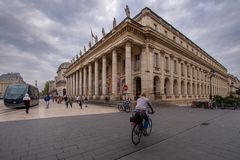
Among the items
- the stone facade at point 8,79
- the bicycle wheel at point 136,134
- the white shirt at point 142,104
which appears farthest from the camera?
the stone facade at point 8,79

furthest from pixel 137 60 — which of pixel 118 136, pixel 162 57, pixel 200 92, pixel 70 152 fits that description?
pixel 200 92

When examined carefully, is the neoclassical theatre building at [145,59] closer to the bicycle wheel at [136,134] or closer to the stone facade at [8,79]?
the bicycle wheel at [136,134]

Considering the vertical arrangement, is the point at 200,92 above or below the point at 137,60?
below

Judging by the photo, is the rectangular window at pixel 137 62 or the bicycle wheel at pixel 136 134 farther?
the rectangular window at pixel 137 62

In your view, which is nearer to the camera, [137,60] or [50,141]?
[50,141]

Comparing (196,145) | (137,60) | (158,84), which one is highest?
(137,60)

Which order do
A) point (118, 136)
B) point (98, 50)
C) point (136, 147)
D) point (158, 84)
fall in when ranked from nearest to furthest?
1. point (136, 147)
2. point (118, 136)
3. point (158, 84)
4. point (98, 50)

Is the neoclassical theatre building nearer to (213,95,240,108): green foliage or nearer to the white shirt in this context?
A: (213,95,240,108): green foliage

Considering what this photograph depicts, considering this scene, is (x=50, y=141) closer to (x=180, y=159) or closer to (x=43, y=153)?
(x=43, y=153)

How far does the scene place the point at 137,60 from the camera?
26266mm

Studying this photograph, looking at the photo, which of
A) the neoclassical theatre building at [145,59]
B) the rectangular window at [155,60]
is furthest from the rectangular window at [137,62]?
the rectangular window at [155,60]

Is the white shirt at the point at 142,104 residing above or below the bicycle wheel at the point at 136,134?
above

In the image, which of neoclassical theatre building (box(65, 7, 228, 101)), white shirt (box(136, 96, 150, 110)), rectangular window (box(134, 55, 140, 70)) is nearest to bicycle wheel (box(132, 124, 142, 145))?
white shirt (box(136, 96, 150, 110))

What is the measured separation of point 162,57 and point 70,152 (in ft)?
81.2
